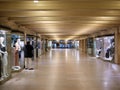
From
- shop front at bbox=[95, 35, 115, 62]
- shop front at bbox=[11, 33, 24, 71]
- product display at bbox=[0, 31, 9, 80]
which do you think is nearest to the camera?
product display at bbox=[0, 31, 9, 80]

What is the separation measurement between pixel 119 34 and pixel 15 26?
795cm

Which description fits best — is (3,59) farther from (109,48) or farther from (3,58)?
(109,48)

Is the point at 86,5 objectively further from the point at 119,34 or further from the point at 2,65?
the point at 119,34

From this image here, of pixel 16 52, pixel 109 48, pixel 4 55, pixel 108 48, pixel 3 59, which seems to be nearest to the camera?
pixel 3 59

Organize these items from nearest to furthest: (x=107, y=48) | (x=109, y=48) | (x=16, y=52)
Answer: (x=16, y=52)
(x=109, y=48)
(x=107, y=48)

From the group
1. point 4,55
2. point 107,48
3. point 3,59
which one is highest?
point 107,48

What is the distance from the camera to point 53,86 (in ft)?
26.8

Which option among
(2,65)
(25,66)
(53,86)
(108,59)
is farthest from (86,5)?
(108,59)

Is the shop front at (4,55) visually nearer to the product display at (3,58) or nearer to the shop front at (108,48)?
the product display at (3,58)

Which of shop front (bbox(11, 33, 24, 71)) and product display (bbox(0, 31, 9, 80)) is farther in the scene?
shop front (bbox(11, 33, 24, 71))

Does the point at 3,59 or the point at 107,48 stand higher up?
the point at 107,48

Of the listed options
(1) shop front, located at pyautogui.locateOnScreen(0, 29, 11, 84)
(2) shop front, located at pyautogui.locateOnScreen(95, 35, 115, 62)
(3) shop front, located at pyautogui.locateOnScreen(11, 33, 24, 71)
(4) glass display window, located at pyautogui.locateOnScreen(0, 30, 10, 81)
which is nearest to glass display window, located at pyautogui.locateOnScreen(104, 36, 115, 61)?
(2) shop front, located at pyautogui.locateOnScreen(95, 35, 115, 62)

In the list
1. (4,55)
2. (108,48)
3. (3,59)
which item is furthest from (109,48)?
(3,59)

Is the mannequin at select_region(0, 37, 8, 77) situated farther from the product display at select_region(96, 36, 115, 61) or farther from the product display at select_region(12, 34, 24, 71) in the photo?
the product display at select_region(96, 36, 115, 61)
